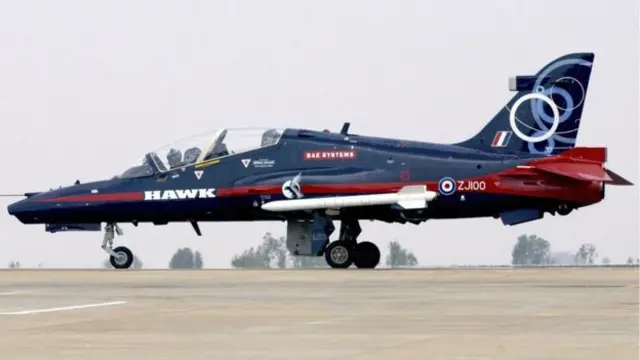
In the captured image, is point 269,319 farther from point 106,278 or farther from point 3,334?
point 106,278

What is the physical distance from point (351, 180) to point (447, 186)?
8.34ft

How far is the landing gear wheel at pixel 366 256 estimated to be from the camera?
4047cm

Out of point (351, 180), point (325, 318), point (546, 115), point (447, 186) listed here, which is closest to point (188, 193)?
point (351, 180)

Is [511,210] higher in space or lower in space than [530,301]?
higher

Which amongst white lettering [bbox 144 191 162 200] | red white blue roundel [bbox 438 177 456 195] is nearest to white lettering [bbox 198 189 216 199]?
white lettering [bbox 144 191 162 200]

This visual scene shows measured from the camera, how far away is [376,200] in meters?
39.7

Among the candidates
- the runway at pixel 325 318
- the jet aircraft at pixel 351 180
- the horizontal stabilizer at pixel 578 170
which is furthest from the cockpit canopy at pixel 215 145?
the runway at pixel 325 318

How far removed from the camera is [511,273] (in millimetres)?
34000

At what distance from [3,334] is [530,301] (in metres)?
8.40

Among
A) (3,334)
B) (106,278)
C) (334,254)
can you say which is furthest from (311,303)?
(334,254)

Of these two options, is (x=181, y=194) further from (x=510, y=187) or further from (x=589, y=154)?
(x=589, y=154)

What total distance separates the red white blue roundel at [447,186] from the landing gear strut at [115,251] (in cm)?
918

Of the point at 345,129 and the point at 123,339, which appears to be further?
the point at 345,129

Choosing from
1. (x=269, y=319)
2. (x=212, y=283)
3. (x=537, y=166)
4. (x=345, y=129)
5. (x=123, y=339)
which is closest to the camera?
(x=123, y=339)
